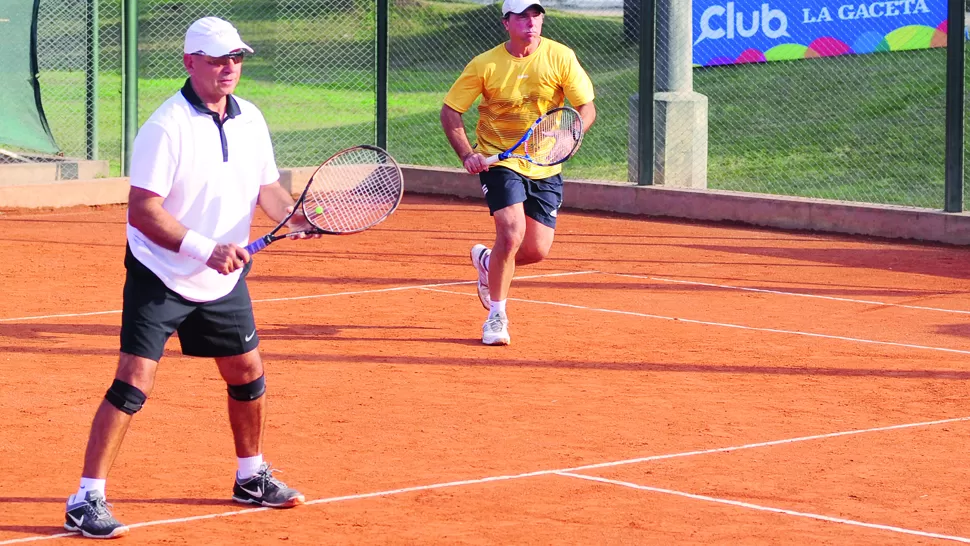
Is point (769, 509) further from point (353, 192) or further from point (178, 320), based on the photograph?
point (178, 320)

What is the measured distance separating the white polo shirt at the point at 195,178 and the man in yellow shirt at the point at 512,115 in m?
3.70

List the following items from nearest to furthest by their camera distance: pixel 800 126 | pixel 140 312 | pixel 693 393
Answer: pixel 140 312, pixel 693 393, pixel 800 126

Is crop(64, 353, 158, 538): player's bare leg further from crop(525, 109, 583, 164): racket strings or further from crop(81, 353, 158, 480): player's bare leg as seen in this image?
crop(525, 109, 583, 164): racket strings

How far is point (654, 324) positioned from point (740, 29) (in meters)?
7.34

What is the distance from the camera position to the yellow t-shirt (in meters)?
9.41

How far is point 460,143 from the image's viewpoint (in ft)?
30.3

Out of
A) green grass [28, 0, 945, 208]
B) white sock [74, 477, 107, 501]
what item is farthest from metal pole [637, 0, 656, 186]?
white sock [74, 477, 107, 501]

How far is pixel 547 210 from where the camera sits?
955cm

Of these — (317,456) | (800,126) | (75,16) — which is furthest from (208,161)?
(800,126)

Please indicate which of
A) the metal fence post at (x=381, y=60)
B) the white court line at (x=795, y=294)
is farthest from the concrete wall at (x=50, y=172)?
the white court line at (x=795, y=294)

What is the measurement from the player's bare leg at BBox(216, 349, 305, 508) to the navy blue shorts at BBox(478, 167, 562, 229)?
3615mm

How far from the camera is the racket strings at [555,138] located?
362 inches

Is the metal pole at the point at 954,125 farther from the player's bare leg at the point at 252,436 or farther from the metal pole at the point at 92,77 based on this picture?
the player's bare leg at the point at 252,436

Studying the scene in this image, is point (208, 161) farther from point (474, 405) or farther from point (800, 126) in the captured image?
point (800, 126)
